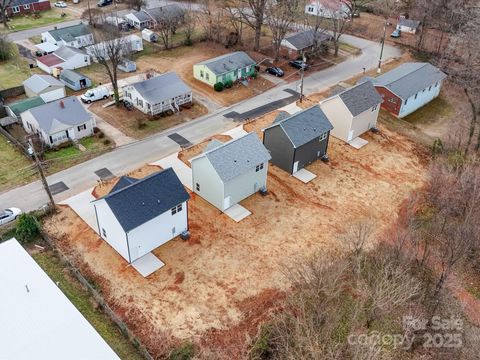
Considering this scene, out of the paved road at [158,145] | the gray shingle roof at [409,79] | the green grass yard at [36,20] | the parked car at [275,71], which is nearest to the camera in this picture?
the paved road at [158,145]

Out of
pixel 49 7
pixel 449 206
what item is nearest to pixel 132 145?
pixel 449 206

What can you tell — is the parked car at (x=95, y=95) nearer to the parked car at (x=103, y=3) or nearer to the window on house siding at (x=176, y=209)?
the window on house siding at (x=176, y=209)

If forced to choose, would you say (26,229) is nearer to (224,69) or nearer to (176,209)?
(176,209)

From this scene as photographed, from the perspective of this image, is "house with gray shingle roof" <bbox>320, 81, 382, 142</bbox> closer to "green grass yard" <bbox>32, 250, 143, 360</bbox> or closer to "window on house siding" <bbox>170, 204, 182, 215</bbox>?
"window on house siding" <bbox>170, 204, 182, 215</bbox>

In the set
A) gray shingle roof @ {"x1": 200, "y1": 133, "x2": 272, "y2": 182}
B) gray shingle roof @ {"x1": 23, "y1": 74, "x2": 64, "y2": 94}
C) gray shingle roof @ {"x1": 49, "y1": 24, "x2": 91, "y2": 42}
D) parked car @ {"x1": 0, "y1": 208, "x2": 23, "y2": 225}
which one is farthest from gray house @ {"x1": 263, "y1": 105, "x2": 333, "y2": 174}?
gray shingle roof @ {"x1": 49, "y1": 24, "x2": 91, "y2": 42}

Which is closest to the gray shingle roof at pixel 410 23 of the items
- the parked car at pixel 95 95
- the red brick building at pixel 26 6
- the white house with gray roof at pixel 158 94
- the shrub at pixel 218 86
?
the shrub at pixel 218 86

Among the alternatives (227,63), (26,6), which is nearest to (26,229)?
(227,63)
